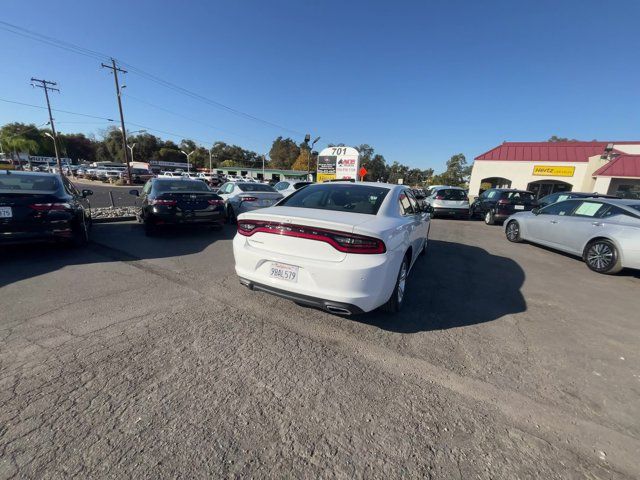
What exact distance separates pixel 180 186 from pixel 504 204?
11.9 m

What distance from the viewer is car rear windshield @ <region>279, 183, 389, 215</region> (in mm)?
3596

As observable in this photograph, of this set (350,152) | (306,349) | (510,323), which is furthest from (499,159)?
(306,349)

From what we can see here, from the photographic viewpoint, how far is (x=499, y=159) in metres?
28.3

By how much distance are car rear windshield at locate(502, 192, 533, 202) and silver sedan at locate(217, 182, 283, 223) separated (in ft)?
31.5

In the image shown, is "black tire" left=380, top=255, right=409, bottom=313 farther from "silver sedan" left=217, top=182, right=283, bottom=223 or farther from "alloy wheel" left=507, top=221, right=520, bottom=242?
"alloy wheel" left=507, top=221, right=520, bottom=242

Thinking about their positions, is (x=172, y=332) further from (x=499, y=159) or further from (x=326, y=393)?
(x=499, y=159)

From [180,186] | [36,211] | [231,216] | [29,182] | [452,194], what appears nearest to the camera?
[36,211]

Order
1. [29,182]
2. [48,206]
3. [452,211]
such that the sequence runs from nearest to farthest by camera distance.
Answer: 1. [48,206]
2. [29,182]
3. [452,211]

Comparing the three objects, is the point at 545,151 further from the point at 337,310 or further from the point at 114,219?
the point at 114,219

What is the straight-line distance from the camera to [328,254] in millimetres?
2844

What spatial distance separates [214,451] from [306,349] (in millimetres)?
1180

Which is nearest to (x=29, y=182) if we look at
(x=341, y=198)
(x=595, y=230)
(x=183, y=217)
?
(x=183, y=217)

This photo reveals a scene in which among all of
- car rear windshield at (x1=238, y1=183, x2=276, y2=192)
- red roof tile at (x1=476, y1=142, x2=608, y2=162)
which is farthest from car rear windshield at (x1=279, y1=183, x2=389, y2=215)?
red roof tile at (x1=476, y1=142, x2=608, y2=162)

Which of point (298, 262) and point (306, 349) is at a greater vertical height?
point (298, 262)
